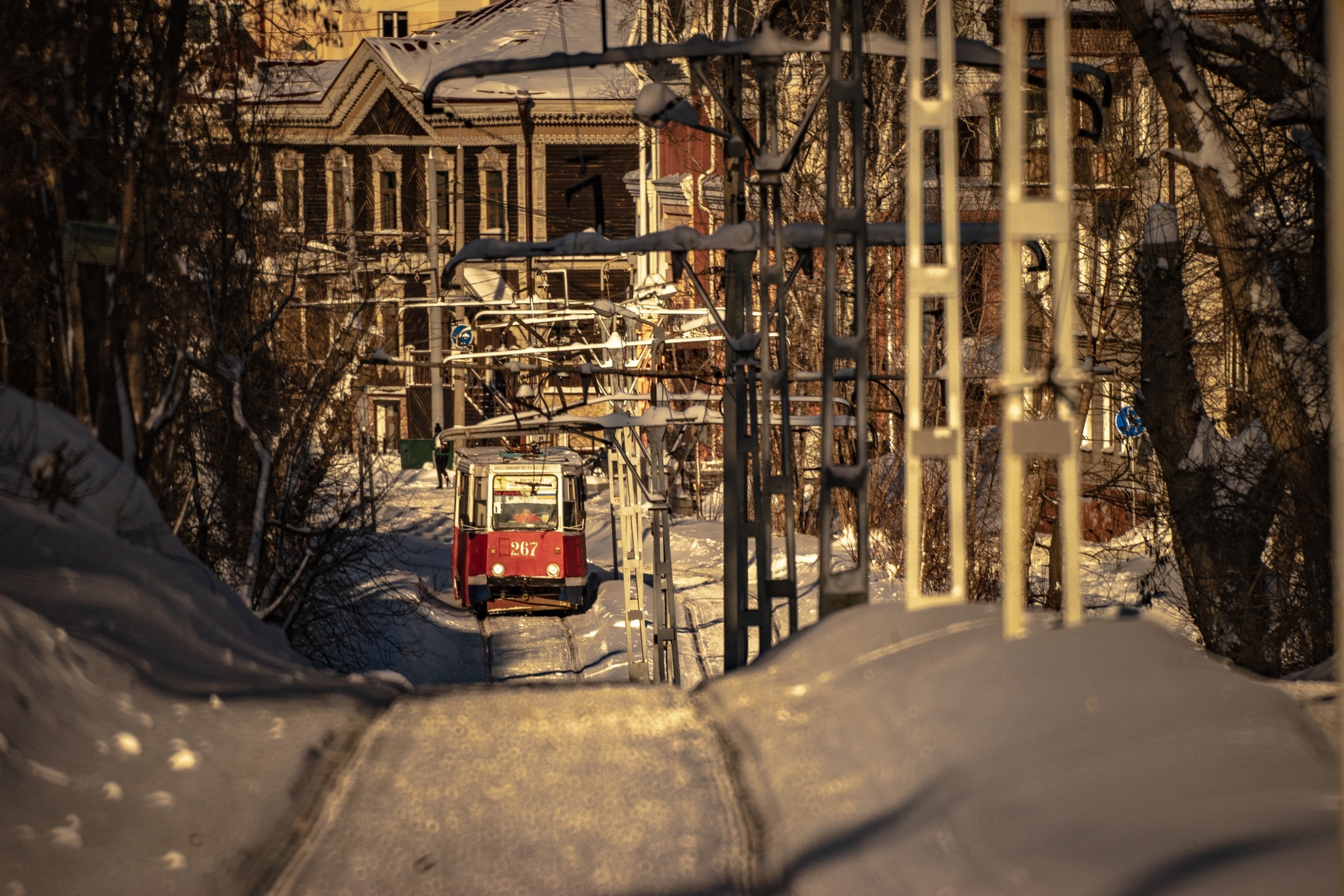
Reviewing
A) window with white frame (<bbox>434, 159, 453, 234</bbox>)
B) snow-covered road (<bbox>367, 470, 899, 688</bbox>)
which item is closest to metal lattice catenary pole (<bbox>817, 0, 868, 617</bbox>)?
snow-covered road (<bbox>367, 470, 899, 688</bbox>)

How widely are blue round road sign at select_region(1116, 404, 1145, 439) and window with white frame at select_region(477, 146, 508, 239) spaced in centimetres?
3283

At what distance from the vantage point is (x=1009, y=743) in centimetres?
483

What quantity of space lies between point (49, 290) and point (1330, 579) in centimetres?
1154

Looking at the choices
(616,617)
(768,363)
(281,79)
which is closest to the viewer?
(768,363)

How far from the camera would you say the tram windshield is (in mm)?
31750

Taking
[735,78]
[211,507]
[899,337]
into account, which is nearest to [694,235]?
[735,78]

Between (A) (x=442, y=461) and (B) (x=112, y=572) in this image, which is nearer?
(B) (x=112, y=572)

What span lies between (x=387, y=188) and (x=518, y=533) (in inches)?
1139

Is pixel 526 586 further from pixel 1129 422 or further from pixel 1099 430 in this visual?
pixel 1129 422

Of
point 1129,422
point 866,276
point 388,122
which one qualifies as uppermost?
point 388,122

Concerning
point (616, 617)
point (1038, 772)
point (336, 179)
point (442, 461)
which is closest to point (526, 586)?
point (616, 617)

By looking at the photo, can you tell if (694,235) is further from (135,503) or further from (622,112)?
(622,112)

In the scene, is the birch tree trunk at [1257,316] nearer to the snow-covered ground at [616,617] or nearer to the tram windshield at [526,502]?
the snow-covered ground at [616,617]

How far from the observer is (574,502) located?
32219 mm
